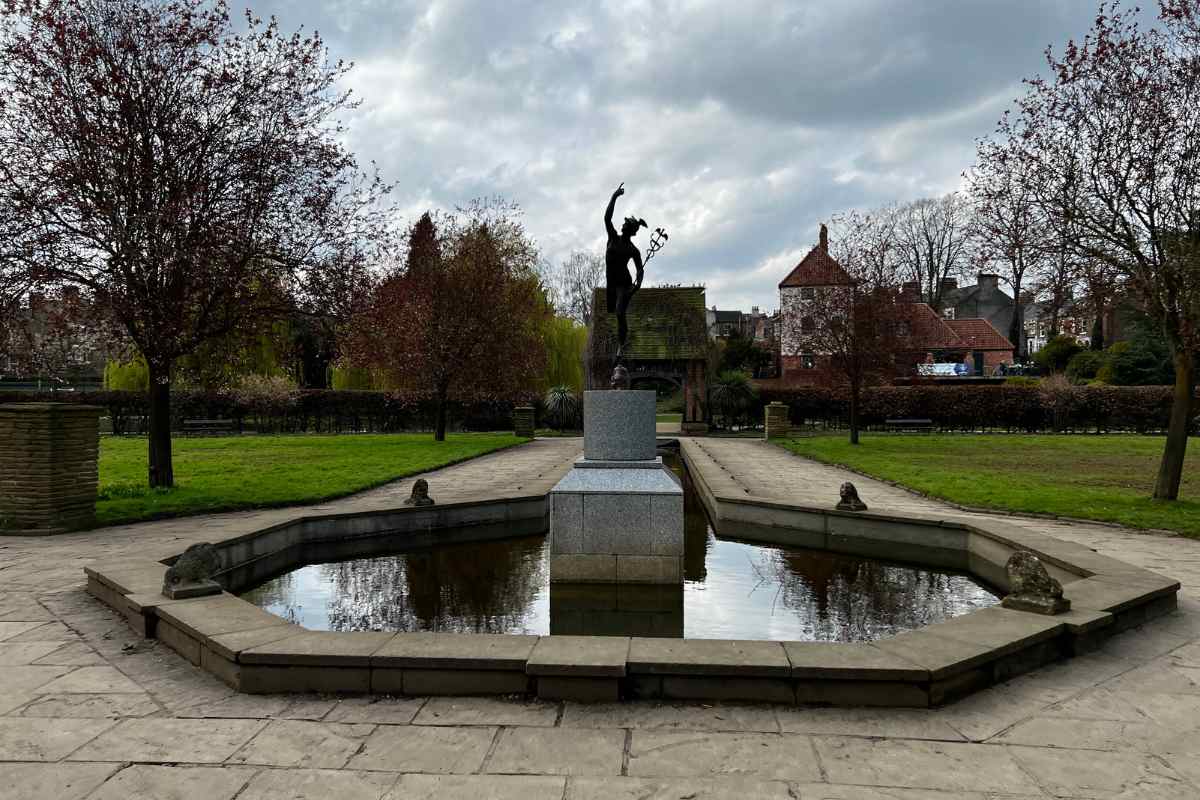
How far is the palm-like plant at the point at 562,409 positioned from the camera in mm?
33594

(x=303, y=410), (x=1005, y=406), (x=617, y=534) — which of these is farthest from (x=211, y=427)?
(x=1005, y=406)

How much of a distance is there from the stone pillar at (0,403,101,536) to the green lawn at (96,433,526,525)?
634 millimetres

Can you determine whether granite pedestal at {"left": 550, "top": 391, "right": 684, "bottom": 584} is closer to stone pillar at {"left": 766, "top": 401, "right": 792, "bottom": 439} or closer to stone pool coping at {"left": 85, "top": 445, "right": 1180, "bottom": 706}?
stone pool coping at {"left": 85, "top": 445, "right": 1180, "bottom": 706}

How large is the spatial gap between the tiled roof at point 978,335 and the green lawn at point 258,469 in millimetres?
39861

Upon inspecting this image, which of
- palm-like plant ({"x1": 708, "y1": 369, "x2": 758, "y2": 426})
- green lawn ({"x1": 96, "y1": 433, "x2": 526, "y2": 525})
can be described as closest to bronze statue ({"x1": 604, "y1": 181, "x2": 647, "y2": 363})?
green lawn ({"x1": 96, "y1": 433, "x2": 526, "y2": 525})

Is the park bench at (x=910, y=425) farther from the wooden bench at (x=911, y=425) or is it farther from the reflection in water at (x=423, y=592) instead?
the reflection in water at (x=423, y=592)

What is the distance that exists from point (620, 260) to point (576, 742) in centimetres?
611

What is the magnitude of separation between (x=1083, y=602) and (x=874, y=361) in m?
18.9

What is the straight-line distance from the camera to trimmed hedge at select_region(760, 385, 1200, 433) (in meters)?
29.5

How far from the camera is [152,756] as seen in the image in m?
3.03

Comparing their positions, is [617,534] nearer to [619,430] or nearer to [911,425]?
[619,430]

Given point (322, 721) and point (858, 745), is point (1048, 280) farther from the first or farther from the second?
point (322, 721)

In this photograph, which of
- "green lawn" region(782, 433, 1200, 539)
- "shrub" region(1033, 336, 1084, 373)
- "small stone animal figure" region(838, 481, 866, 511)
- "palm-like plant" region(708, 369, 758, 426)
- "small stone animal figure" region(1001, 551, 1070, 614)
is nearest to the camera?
"small stone animal figure" region(1001, 551, 1070, 614)

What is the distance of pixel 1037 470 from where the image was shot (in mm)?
15430
